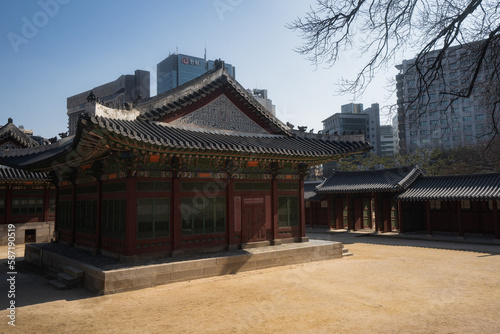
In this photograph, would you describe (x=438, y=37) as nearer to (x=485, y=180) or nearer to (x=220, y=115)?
(x=220, y=115)

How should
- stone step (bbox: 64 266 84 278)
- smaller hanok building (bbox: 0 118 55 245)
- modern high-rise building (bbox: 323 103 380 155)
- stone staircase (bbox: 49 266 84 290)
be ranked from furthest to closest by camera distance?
modern high-rise building (bbox: 323 103 380 155), smaller hanok building (bbox: 0 118 55 245), stone step (bbox: 64 266 84 278), stone staircase (bbox: 49 266 84 290)

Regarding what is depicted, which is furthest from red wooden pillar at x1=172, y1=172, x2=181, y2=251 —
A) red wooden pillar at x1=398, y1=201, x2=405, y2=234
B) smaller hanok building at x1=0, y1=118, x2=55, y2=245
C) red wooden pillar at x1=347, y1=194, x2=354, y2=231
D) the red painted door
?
red wooden pillar at x1=347, y1=194, x2=354, y2=231

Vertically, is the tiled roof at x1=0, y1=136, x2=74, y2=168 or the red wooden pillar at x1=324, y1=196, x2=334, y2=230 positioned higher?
the tiled roof at x1=0, y1=136, x2=74, y2=168

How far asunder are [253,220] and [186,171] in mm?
4157

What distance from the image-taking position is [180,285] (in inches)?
474

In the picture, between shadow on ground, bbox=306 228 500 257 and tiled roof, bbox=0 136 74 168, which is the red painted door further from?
tiled roof, bbox=0 136 74 168

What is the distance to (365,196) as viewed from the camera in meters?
30.7

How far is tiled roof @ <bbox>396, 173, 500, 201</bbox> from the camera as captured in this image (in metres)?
22.3

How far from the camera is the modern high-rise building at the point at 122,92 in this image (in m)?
18.2

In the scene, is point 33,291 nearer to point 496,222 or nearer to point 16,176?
point 16,176

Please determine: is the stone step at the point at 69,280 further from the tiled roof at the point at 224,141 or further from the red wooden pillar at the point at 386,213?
the red wooden pillar at the point at 386,213

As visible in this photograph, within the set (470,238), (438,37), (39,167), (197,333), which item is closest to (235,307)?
(197,333)

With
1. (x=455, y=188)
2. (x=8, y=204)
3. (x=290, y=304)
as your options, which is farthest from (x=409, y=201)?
(x=8, y=204)

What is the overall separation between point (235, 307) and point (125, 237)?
570 centimetres
